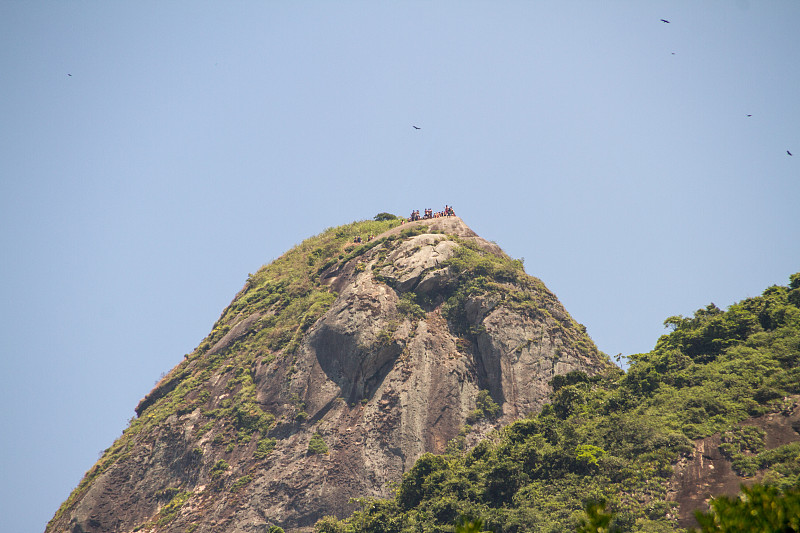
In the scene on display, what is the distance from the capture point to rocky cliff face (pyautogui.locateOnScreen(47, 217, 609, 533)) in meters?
60.7

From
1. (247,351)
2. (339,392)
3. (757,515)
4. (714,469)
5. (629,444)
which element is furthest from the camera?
(247,351)

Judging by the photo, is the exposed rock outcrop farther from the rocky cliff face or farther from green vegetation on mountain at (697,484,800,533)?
green vegetation on mountain at (697,484,800,533)

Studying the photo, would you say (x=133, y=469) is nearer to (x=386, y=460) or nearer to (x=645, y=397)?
(x=386, y=460)

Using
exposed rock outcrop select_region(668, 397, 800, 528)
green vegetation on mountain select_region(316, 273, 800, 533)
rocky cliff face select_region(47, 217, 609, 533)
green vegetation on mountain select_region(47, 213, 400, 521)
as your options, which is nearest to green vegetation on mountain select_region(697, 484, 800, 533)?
green vegetation on mountain select_region(316, 273, 800, 533)

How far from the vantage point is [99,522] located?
61562 mm

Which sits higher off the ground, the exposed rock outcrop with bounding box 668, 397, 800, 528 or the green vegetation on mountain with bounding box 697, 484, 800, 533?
the exposed rock outcrop with bounding box 668, 397, 800, 528

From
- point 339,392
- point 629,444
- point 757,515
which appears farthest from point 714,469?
point 339,392

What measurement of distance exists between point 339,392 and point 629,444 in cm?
2679

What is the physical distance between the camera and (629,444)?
1967 inches

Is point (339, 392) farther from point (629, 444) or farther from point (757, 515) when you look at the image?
point (757, 515)

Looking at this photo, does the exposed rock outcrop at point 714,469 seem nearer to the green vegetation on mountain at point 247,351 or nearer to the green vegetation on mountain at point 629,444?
the green vegetation on mountain at point 629,444

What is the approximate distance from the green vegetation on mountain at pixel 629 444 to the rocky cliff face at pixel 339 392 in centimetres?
656

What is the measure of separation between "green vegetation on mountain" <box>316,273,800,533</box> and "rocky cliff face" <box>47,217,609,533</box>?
258 inches

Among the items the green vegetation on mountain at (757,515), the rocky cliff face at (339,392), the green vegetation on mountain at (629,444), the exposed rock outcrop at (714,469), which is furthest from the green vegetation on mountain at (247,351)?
the green vegetation on mountain at (757,515)
